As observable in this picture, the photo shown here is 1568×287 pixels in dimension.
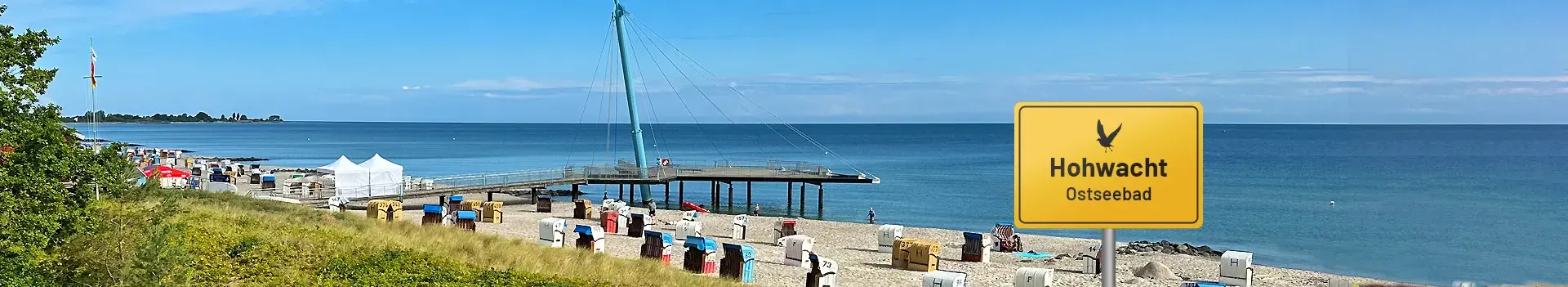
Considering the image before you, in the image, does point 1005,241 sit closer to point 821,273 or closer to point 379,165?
point 821,273

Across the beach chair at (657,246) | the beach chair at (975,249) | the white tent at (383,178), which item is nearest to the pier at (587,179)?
the white tent at (383,178)

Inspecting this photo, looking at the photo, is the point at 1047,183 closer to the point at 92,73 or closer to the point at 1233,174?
the point at 92,73

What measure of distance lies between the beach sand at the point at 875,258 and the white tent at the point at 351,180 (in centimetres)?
154

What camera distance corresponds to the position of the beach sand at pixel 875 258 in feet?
67.3

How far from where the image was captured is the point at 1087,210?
325cm

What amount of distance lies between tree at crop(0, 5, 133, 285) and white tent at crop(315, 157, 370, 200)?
79.1 ft

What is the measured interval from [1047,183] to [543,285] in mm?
9688

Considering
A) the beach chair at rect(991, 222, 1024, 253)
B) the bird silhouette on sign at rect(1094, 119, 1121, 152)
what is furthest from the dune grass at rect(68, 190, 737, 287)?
the beach chair at rect(991, 222, 1024, 253)

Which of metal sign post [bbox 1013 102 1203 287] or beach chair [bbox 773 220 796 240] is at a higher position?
metal sign post [bbox 1013 102 1203 287]

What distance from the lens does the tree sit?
441 inches

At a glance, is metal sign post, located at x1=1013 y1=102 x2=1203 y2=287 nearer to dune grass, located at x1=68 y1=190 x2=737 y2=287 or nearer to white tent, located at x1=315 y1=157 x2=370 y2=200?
dune grass, located at x1=68 y1=190 x2=737 y2=287

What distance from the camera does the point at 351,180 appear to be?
119ft

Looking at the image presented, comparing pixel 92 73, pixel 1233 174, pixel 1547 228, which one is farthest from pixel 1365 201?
pixel 92 73

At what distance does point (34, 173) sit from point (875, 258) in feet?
54.8
